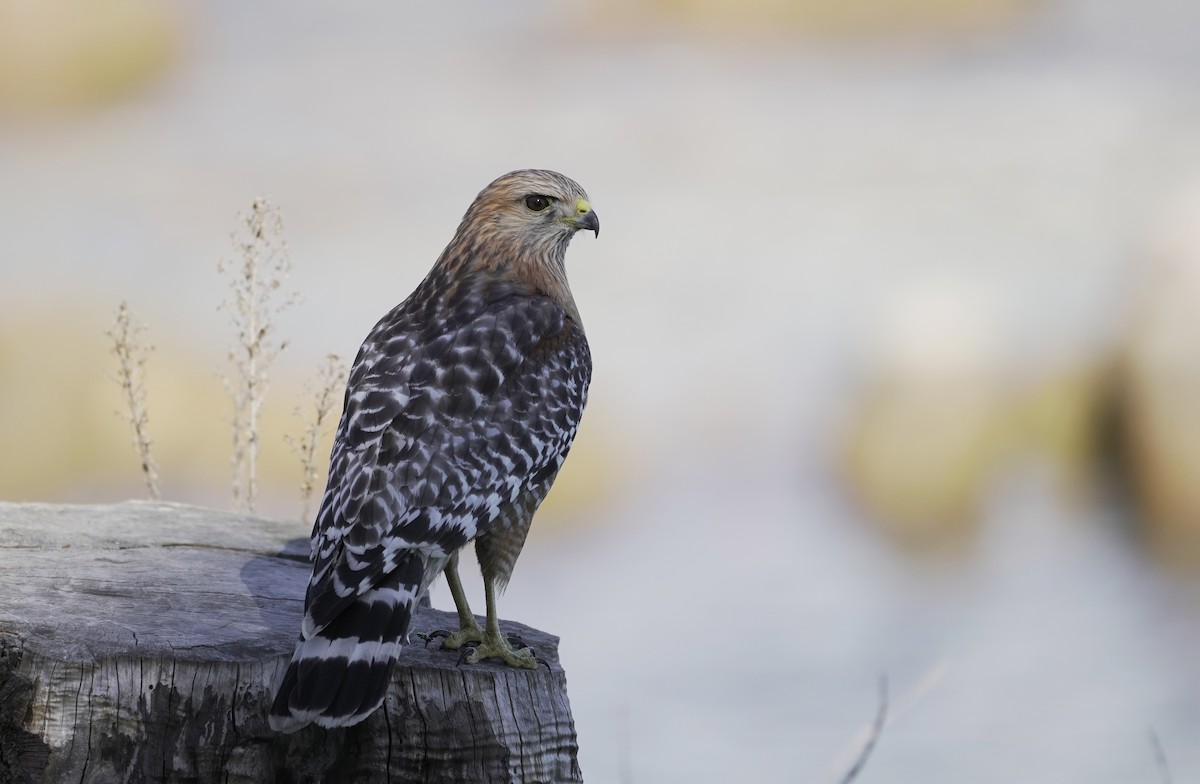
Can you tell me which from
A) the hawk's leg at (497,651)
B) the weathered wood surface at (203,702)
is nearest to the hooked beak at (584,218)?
the hawk's leg at (497,651)

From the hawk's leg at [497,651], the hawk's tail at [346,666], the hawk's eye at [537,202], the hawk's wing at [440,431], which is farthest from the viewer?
the hawk's eye at [537,202]

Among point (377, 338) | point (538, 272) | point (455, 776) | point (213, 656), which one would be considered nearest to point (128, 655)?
point (213, 656)

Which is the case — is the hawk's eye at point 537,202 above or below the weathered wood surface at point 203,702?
above

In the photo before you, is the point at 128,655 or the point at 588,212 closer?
the point at 128,655

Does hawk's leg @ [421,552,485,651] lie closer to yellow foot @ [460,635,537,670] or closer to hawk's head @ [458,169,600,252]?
yellow foot @ [460,635,537,670]

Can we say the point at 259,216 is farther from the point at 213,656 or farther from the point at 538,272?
the point at 213,656

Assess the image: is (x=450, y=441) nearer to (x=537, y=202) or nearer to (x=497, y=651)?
(x=497, y=651)

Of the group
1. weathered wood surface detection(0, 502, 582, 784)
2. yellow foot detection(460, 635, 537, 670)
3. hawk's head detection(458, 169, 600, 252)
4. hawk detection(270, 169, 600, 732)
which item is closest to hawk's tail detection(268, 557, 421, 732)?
hawk detection(270, 169, 600, 732)

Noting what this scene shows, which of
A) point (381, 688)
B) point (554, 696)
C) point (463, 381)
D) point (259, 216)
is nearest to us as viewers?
point (381, 688)

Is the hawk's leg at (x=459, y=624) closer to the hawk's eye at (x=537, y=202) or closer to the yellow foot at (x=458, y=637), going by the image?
the yellow foot at (x=458, y=637)
